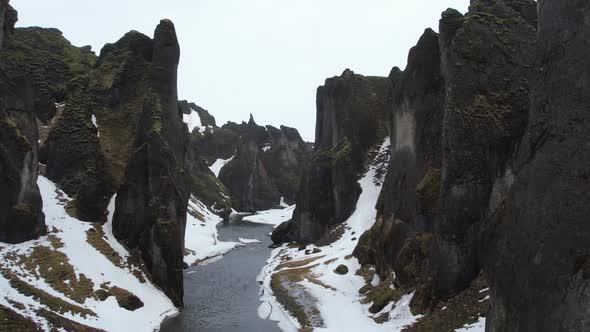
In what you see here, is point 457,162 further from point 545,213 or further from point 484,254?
point 545,213

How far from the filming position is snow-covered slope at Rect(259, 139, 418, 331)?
3584cm

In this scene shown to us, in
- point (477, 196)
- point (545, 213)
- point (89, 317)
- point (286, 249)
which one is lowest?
Result: point (286, 249)

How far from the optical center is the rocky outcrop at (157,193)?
4569cm

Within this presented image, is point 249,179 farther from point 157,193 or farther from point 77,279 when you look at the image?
point 77,279

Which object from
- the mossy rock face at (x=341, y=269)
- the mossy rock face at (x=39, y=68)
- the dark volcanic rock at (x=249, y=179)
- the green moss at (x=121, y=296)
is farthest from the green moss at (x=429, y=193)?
the dark volcanic rock at (x=249, y=179)

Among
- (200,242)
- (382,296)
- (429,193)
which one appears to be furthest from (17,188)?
(200,242)

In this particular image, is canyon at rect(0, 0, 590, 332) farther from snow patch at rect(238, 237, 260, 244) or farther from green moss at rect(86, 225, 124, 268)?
snow patch at rect(238, 237, 260, 244)

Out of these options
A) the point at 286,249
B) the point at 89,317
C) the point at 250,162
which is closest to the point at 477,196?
the point at 89,317

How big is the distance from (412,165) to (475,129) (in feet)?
55.3

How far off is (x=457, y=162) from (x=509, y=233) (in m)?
10.7

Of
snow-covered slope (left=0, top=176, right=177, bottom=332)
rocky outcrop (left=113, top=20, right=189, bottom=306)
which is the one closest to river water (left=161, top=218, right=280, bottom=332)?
snow-covered slope (left=0, top=176, right=177, bottom=332)

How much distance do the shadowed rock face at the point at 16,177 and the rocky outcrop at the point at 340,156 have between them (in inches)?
2014

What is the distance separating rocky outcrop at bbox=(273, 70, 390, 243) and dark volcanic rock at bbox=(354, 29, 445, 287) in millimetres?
31310

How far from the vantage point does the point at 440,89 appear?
44.6 m
